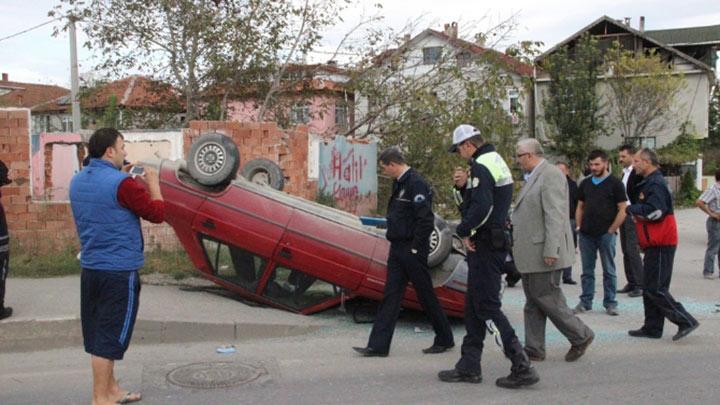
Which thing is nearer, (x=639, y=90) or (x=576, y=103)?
(x=639, y=90)

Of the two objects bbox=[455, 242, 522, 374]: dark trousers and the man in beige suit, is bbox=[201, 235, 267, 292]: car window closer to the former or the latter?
bbox=[455, 242, 522, 374]: dark trousers

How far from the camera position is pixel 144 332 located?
6.37 m

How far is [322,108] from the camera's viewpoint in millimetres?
15234

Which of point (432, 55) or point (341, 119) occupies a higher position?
point (432, 55)

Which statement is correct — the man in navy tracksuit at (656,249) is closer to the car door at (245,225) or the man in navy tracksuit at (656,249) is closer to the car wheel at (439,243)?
the car wheel at (439,243)

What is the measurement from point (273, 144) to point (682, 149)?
28119 mm

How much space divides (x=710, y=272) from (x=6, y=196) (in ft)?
32.5

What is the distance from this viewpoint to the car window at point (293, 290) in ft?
22.7

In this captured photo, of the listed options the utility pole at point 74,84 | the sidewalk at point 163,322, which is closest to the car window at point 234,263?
the sidewalk at point 163,322

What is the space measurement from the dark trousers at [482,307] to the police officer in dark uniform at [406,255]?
692mm

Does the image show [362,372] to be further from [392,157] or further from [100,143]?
[100,143]

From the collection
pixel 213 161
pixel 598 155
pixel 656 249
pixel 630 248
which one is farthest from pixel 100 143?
pixel 630 248

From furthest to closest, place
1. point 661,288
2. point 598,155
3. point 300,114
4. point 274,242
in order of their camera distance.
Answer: point 300,114 < point 598,155 < point 274,242 < point 661,288

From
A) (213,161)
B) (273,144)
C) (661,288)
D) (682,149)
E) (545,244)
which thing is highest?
(682,149)
